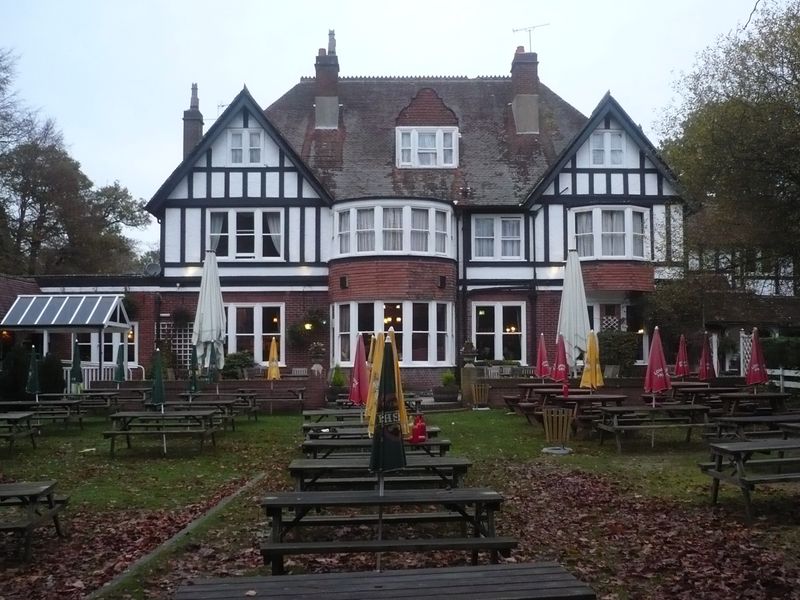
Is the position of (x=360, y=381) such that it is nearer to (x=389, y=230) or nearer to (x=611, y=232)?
(x=389, y=230)

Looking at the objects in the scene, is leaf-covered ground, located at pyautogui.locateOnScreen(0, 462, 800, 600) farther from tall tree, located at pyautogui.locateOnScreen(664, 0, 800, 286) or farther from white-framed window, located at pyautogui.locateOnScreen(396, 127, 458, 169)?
white-framed window, located at pyautogui.locateOnScreen(396, 127, 458, 169)

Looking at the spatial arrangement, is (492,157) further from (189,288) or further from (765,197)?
(765,197)

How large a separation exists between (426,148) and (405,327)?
7202 mm

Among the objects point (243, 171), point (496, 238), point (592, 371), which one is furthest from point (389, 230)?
point (592, 371)

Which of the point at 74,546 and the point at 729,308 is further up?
the point at 729,308

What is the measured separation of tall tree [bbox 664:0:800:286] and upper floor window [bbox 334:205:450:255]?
9882mm

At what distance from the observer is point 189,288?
28.1 metres

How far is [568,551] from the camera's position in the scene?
7.39m

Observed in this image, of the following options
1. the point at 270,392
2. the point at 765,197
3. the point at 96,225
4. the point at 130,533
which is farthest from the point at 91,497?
the point at 96,225

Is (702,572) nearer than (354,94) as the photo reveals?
Yes

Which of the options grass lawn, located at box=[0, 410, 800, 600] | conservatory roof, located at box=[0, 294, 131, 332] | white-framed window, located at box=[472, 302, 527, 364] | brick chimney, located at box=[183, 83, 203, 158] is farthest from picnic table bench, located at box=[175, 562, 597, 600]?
brick chimney, located at box=[183, 83, 203, 158]

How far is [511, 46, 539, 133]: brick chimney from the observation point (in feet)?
101

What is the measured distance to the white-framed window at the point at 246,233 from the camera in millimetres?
28312

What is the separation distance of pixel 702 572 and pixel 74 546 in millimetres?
5840
